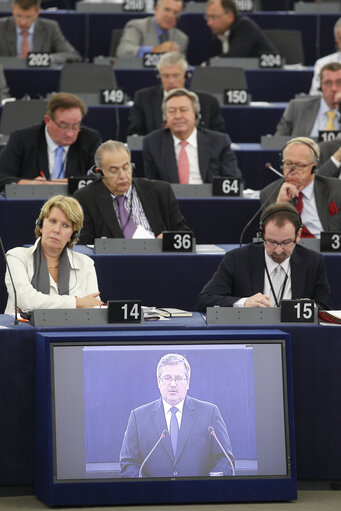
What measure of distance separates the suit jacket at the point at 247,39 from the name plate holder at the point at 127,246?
4.32m

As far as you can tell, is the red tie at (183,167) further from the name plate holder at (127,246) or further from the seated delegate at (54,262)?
the seated delegate at (54,262)

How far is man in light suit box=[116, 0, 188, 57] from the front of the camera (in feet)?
31.6

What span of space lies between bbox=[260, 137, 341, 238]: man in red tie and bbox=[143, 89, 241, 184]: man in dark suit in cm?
85

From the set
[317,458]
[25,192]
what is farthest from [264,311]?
[25,192]

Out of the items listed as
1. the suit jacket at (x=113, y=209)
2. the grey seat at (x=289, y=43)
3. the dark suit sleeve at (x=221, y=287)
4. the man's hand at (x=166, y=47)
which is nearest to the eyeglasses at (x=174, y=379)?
the dark suit sleeve at (x=221, y=287)

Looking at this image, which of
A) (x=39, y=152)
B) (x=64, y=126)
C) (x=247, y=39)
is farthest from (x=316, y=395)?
(x=247, y=39)

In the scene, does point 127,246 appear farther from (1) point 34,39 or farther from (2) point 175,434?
(1) point 34,39

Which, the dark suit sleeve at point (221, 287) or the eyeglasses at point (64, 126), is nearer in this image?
the dark suit sleeve at point (221, 287)

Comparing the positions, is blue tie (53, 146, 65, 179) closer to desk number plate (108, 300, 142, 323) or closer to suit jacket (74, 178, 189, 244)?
suit jacket (74, 178, 189, 244)

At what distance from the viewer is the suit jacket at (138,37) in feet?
31.9

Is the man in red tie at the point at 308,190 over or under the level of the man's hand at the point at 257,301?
over

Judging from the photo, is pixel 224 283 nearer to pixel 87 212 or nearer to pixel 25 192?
pixel 87 212

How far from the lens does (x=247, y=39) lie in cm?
966

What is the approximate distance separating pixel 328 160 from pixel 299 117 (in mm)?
1118
